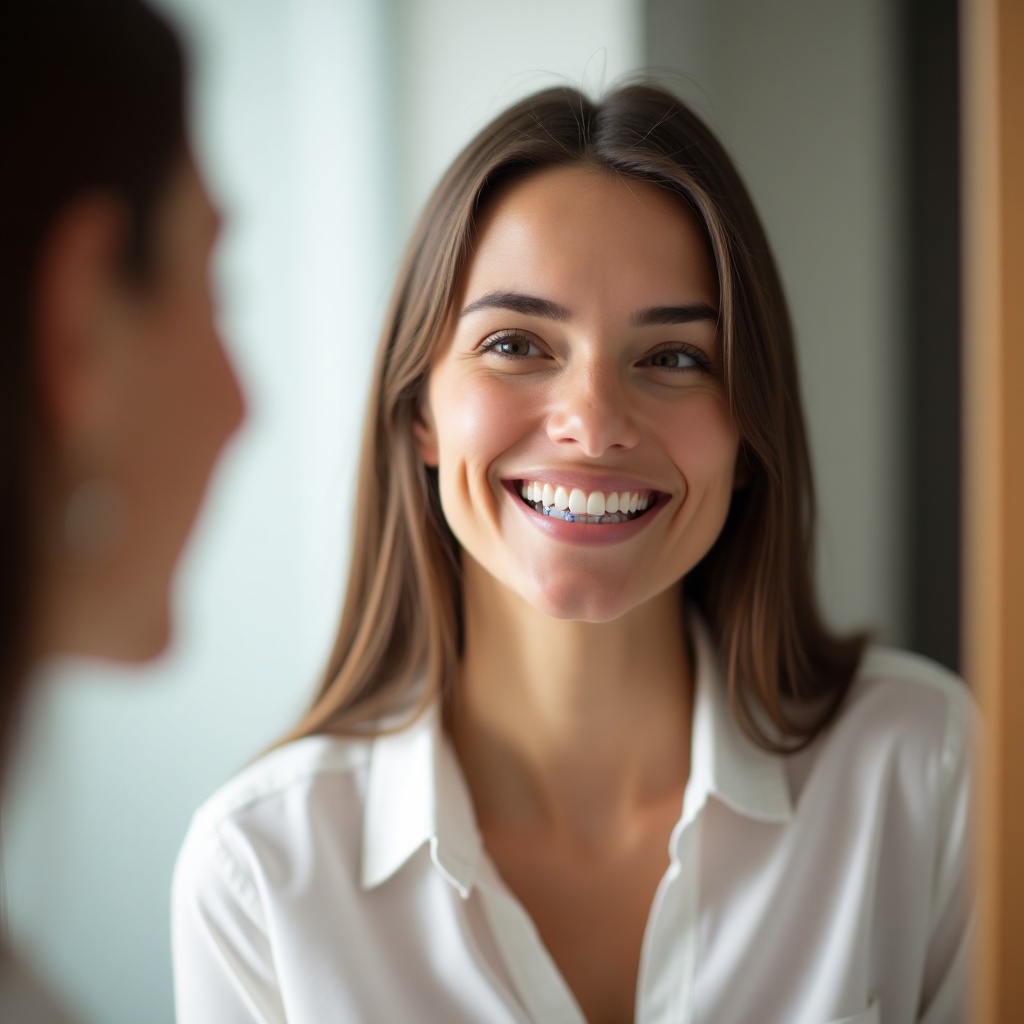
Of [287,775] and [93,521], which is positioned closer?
[287,775]

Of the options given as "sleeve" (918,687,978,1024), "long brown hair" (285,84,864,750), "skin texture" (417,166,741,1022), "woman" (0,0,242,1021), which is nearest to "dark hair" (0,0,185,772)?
"woman" (0,0,242,1021)

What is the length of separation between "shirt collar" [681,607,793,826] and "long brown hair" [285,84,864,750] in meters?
0.02

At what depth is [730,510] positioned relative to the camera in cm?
118

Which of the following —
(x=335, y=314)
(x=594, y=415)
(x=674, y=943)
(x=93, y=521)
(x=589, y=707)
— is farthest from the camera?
(x=335, y=314)

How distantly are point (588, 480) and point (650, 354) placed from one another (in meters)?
0.15

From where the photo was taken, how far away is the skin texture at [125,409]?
1.38m

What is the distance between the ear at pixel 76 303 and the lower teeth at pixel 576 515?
78 cm

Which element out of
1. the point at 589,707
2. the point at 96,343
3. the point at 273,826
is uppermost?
the point at 96,343

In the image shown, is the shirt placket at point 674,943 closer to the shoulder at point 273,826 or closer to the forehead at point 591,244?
the shoulder at point 273,826

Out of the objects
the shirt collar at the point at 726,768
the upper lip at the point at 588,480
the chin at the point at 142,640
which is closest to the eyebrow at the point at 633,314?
the upper lip at the point at 588,480

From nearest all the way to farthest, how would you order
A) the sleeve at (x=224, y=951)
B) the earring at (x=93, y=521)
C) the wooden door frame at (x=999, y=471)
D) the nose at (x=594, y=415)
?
the wooden door frame at (x=999, y=471) < the nose at (x=594, y=415) < the sleeve at (x=224, y=951) < the earring at (x=93, y=521)

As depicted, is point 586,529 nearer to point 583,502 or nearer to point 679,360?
point 583,502

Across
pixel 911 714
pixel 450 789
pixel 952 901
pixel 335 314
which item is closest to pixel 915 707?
pixel 911 714

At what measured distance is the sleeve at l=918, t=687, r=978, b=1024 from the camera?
1.04 metres
